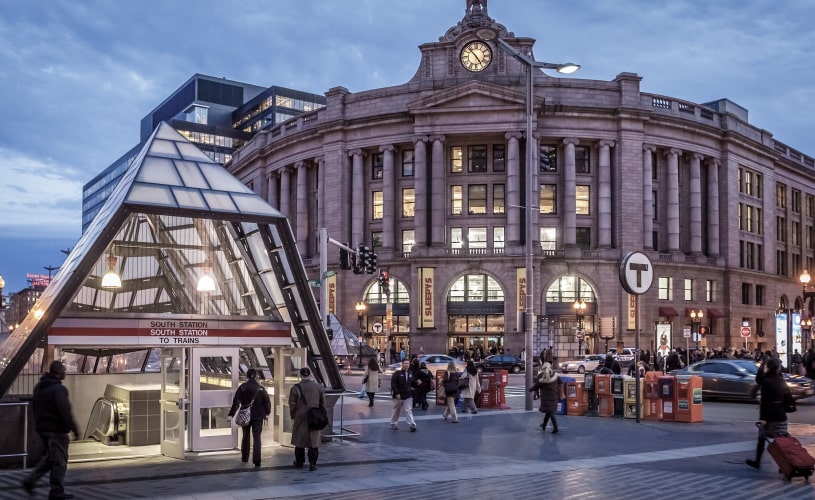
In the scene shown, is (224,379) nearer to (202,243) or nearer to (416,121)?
(202,243)

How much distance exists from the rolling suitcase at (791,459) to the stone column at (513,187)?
51.9 m

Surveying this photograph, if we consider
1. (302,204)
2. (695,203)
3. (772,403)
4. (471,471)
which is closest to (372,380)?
(471,471)

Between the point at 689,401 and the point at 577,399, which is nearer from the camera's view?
the point at 689,401

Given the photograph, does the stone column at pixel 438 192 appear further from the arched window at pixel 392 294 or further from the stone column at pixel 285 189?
the stone column at pixel 285 189

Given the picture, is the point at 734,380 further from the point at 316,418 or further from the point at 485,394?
the point at 316,418

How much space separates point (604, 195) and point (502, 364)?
1879 centimetres

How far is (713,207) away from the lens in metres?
73.4

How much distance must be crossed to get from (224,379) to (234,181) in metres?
4.16

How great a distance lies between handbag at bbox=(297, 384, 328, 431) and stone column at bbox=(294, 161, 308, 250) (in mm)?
61260

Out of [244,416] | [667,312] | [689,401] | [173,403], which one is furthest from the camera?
[667,312]

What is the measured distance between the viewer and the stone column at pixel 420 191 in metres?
67.2

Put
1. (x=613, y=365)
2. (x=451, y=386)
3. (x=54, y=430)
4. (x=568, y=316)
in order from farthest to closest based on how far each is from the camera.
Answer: (x=568, y=316) < (x=613, y=365) < (x=451, y=386) < (x=54, y=430)

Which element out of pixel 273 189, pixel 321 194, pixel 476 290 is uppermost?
pixel 273 189

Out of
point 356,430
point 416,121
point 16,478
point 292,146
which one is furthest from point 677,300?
point 16,478
